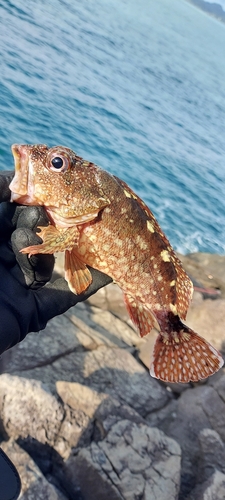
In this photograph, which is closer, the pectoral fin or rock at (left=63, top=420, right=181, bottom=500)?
the pectoral fin

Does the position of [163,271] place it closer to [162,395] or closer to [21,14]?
[162,395]

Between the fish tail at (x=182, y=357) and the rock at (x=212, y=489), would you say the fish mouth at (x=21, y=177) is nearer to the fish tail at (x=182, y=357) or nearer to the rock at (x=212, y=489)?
the fish tail at (x=182, y=357)

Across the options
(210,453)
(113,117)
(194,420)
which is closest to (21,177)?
(210,453)

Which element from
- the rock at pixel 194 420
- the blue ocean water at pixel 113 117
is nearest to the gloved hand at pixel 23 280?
the rock at pixel 194 420

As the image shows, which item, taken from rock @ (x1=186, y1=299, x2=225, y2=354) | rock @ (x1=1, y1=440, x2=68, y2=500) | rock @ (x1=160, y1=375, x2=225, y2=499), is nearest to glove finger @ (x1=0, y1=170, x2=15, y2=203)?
rock @ (x1=1, y1=440, x2=68, y2=500)

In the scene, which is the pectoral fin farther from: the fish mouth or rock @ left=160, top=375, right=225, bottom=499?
rock @ left=160, top=375, right=225, bottom=499

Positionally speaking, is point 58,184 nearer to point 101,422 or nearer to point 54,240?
point 54,240
